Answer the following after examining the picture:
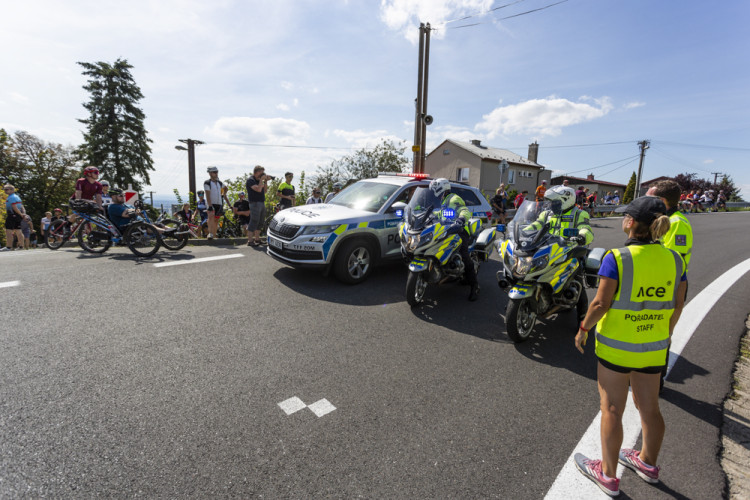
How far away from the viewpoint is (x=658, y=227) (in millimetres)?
2100

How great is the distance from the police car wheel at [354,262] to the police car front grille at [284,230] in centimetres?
81

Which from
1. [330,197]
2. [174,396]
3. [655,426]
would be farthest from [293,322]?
[330,197]

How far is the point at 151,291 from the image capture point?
201 inches

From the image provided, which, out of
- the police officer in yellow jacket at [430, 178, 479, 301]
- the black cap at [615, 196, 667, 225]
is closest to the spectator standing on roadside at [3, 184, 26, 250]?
the police officer in yellow jacket at [430, 178, 479, 301]

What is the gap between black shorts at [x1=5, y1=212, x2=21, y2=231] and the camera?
10025mm

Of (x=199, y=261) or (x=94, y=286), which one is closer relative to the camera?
(x=94, y=286)

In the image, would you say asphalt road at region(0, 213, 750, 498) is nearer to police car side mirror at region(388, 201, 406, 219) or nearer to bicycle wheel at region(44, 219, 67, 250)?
police car side mirror at region(388, 201, 406, 219)

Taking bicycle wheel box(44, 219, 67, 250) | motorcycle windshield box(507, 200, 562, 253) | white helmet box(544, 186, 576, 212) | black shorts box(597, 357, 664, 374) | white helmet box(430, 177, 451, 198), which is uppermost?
white helmet box(430, 177, 451, 198)

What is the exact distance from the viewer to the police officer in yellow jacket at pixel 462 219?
5.42 metres

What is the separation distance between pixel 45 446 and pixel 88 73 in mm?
38331

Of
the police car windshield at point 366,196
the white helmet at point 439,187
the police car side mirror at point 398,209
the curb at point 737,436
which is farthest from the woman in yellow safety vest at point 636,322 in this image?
the police car windshield at point 366,196

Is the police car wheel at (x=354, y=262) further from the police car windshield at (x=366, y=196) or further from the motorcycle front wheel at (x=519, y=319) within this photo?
the motorcycle front wheel at (x=519, y=319)

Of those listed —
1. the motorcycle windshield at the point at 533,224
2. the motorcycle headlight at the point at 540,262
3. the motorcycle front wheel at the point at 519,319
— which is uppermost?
the motorcycle windshield at the point at 533,224

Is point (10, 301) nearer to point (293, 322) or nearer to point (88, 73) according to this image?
point (293, 322)
